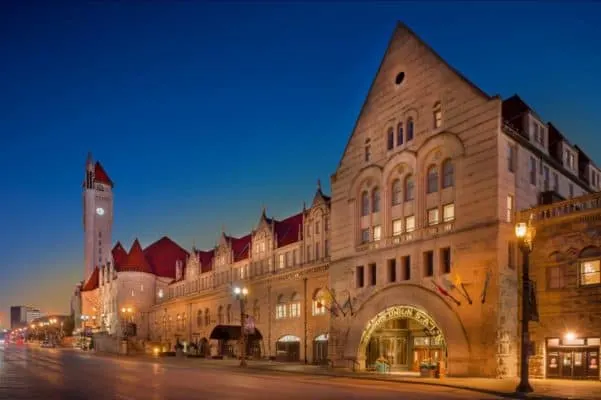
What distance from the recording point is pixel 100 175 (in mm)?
151000

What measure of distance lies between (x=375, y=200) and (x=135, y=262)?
237 ft

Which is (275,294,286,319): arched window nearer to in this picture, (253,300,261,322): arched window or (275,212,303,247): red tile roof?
(253,300,261,322): arched window

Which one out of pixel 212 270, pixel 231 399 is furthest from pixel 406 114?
pixel 212 270

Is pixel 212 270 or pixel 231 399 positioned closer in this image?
pixel 231 399

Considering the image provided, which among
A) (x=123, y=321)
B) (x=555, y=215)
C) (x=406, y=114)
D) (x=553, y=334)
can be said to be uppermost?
(x=406, y=114)

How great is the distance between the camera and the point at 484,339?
3891cm

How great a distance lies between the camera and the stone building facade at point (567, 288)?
36.5m

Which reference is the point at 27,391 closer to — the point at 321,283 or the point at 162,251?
the point at 321,283

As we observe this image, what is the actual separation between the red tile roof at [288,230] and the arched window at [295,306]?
586 centimetres

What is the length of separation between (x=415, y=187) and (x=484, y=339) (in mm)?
12402

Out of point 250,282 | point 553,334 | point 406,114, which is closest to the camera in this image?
point 553,334

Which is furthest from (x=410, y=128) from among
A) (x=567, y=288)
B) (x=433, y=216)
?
(x=567, y=288)

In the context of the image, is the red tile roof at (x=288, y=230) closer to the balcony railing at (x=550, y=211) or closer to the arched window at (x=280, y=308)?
the arched window at (x=280, y=308)

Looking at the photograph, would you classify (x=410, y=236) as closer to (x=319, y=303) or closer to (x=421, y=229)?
(x=421, y=229)
